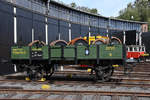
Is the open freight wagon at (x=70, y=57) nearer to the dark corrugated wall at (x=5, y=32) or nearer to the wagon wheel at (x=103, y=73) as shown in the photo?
the wagon wheel at (x=103, y=73)

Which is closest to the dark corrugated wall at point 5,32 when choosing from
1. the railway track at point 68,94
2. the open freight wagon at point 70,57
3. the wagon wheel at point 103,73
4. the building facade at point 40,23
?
the building facade at point 40,23

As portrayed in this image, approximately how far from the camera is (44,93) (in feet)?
26.5

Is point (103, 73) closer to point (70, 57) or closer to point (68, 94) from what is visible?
point (70, 57)

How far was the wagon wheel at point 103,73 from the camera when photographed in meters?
10.9

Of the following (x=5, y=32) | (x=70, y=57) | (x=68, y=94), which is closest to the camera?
(x=68, y=94)

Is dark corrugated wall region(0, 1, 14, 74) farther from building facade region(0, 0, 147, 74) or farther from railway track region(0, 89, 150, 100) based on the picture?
railway track region(0, 89, 150, 100)

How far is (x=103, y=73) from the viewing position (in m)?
11.0

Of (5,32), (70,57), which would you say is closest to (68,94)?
(70,57)

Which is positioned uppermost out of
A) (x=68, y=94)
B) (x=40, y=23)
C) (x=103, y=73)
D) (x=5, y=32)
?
(x=40, y=23)

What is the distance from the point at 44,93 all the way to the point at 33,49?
4063mm

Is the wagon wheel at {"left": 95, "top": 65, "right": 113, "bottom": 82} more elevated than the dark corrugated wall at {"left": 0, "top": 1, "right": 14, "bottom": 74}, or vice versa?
the dark corrugated wall at {"left": 0, "top": 1, "right": 14, "bottom": 74}

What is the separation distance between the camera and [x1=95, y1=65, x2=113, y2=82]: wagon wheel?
10.9 m

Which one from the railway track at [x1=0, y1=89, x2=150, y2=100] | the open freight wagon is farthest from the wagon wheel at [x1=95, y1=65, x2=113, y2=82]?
the railway track at [x1=0, y1=89, x2=150, y2=100]

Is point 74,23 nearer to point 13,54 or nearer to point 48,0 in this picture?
point 48,0
